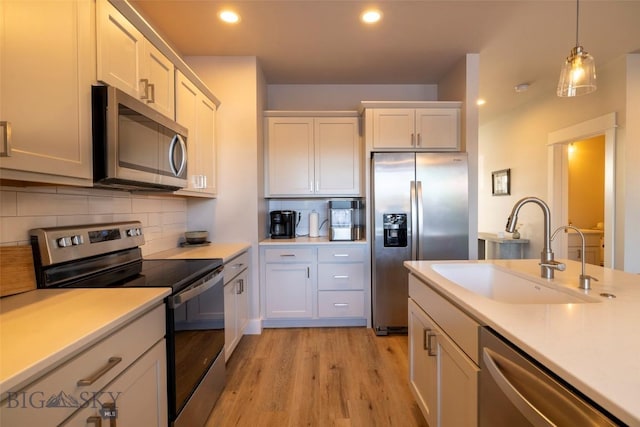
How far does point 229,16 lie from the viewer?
7.18 feet

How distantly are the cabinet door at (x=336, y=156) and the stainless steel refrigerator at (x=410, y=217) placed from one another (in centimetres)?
42

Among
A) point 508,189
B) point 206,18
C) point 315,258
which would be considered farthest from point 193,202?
point 508,189

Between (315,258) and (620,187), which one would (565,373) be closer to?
(315,258)

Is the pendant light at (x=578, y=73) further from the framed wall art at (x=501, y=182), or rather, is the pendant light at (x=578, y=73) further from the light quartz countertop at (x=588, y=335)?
the framed wall art at (x=501, y=182)

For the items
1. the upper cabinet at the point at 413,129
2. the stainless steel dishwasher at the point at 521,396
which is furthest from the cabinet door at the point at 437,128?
the stainless steel dishwasher at the point at 521,396

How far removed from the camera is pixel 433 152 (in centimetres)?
290

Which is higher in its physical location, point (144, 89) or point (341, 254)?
point (144, 89)

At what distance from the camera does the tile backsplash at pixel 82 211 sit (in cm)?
119

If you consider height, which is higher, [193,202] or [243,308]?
[193,202]

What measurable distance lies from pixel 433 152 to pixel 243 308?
235 cm

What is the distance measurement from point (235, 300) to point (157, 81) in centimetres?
164

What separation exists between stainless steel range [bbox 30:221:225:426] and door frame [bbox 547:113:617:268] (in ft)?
12.6

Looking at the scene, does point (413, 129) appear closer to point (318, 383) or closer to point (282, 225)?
point (282, 225)

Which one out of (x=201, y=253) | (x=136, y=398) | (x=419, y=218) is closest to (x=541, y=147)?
(x=419, y=218)
